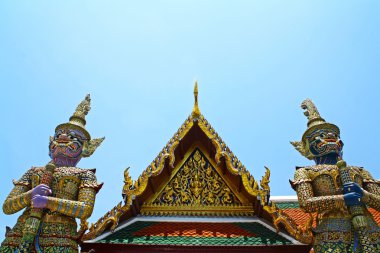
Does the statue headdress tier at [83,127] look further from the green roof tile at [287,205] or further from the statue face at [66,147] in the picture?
the green roof tile at [287,205]

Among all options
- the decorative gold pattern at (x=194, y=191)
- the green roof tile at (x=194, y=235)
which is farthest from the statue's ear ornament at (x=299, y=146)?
the green roof tile at (x=194, y=235)

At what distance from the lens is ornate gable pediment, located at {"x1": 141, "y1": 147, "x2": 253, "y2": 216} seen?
5.85 meters

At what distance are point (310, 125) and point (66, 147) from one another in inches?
149

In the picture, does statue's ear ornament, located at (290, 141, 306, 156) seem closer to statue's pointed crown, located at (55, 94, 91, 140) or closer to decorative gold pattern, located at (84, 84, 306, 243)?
decorative gold pattern, located at (84, 84, 306, 243)

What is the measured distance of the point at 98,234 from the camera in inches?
200

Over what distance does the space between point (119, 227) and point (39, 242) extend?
46.8 inches

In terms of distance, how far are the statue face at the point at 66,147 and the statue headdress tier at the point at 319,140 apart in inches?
135

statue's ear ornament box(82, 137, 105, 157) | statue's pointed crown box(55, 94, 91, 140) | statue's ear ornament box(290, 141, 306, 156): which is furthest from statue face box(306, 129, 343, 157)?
statue's pointed crown box(55, 94, 91, 140)

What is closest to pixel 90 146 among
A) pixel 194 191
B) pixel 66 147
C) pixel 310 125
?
pixel 66 147

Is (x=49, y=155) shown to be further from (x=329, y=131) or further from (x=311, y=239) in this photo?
(x=329, y=131)

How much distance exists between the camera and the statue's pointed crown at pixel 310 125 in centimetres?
592

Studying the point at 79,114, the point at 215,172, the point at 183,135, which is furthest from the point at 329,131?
the point at 79,114

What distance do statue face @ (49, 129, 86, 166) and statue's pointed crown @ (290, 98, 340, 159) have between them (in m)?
3.42

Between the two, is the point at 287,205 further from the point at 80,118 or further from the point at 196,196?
the point at 80,118
